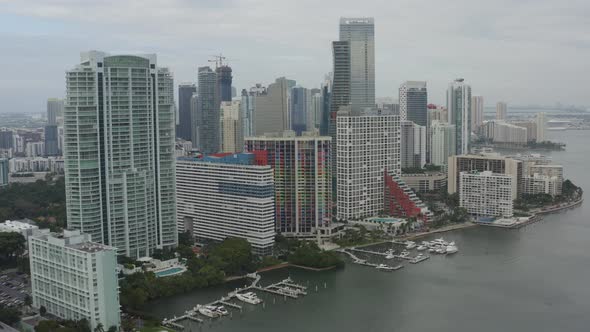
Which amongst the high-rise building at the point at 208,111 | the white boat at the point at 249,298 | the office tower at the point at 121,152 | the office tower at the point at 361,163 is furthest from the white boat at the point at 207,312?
the high-rise building at the point at 208,111

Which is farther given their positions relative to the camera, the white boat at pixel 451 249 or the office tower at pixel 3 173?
the office tower at pixel 3 173

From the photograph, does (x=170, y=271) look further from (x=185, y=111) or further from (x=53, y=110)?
(x=53, y=110)

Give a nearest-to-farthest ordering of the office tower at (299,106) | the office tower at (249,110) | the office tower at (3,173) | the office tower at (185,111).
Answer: the office tower at (3,173) < the office tower at (249,110) < the office tower at (299,106) < the office tower at (185,111)

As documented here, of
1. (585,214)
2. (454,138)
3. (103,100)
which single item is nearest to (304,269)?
(103,100)

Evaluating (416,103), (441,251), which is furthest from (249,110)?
(441,251)

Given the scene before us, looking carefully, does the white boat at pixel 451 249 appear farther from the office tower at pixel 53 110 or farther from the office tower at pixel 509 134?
the office tower at pixel 53 110
